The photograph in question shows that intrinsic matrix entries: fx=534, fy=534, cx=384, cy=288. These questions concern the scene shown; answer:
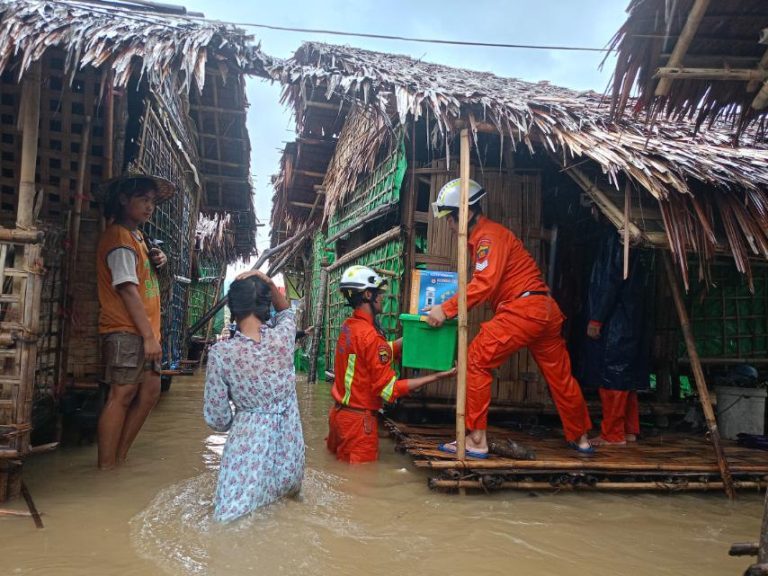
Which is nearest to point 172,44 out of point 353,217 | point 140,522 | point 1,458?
point 1,458

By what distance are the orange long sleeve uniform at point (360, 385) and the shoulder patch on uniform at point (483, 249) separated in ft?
3.22

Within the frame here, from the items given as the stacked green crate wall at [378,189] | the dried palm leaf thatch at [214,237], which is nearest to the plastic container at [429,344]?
the stacked green crate wall at [378,189]


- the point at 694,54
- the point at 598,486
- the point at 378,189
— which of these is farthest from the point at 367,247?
the point at 694,54

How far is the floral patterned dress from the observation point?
287cm

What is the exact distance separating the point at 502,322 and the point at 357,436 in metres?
1.44

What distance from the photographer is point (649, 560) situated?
2725mm

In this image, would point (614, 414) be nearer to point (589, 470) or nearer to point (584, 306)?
point (589, 470)

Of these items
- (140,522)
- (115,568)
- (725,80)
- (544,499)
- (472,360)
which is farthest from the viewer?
(472,360)

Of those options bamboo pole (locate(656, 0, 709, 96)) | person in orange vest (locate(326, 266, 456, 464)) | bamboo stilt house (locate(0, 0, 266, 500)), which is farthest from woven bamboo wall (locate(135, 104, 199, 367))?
bamboo pole (locate(656, 0, 709, 96))

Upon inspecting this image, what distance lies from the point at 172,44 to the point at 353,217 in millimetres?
4981

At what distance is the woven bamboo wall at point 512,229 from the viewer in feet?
17.6

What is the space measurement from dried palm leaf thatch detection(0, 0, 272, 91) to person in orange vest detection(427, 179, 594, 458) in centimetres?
191

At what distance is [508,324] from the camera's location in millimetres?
3979

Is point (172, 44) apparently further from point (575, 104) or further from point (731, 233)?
point (731, 233)
